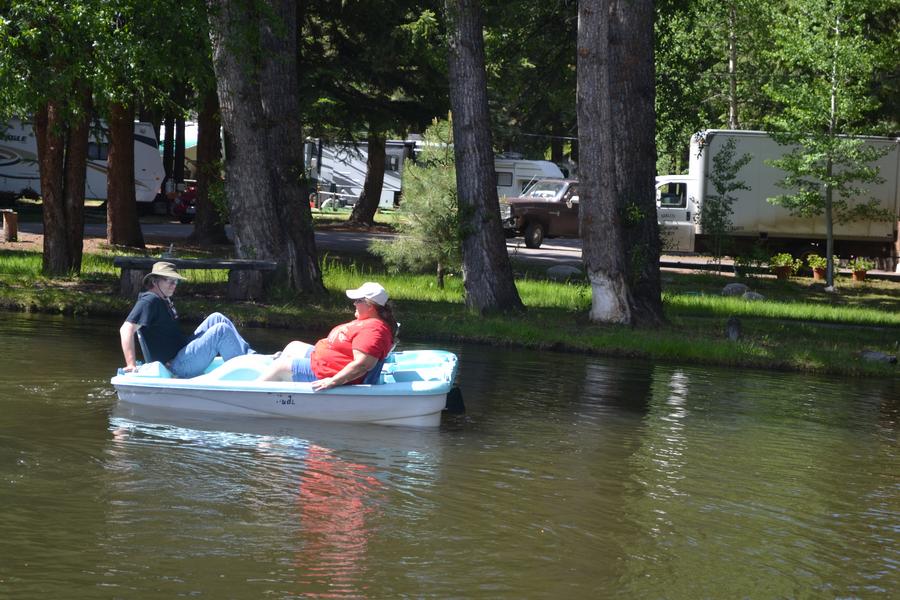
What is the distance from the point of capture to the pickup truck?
37406 mm

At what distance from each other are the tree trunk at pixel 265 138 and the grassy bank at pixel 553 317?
84 centimetres

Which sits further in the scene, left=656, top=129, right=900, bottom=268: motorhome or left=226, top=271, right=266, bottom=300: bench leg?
left=656, top=129, right=900, bottom=268: motorhome

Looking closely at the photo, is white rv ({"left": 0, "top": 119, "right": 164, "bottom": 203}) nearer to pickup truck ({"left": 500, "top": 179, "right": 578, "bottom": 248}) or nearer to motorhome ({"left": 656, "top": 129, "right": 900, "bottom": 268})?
pickup truck ({"left": 500, "top": 179, "right": 578, "bottom": 248})

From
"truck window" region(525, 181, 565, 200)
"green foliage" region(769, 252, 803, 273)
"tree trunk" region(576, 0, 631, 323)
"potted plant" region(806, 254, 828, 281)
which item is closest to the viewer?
"tree trunk" region(576, 0, 631, 323)

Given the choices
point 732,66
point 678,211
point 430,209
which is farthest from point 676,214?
point 430,209

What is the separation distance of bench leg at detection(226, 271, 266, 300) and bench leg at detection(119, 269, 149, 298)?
4.78ft

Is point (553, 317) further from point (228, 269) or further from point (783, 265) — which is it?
point (783, 265)

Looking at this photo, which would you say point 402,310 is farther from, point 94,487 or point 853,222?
point 853,222

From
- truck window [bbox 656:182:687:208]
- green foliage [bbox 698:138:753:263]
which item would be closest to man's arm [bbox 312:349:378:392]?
green foliage [bbox 698:138:753:263]

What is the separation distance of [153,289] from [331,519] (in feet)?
13.5

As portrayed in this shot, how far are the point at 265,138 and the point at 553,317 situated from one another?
5360 mm

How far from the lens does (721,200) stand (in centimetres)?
2977

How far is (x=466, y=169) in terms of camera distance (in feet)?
63.8

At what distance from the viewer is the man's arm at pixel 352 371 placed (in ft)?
37.7
